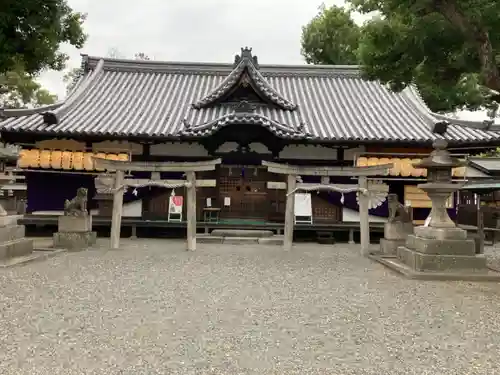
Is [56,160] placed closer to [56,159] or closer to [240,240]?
[56,159]

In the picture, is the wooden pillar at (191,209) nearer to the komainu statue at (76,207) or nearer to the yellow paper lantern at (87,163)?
the komainu statue at (76,207)

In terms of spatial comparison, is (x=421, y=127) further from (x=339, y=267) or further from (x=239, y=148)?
(x=339, y=267)

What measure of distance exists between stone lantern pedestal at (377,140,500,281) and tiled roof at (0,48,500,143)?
17.3 feet

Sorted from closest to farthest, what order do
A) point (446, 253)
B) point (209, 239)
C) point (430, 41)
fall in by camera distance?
point (446, 253), point (430, 41), point (209, 239)

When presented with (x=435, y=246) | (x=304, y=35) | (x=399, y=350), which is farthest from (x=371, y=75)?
(x=304, y=35)

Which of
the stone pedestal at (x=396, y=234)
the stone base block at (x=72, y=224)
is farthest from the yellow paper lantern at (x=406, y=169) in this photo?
the stone base block at (x=72, y=224)

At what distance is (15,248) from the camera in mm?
9422

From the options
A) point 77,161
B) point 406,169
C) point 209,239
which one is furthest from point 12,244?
point 406,169

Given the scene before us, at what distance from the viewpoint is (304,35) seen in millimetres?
34250

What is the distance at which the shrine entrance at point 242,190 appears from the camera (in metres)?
15.6

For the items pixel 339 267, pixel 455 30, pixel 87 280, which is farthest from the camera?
pixel 339 267

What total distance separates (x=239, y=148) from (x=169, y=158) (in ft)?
8.51

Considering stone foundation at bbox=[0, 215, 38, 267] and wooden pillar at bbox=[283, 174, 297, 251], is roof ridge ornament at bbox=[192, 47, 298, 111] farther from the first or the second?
stone foundation at bbox=[0, 215, 38, 267]

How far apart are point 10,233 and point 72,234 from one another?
2.48 m
